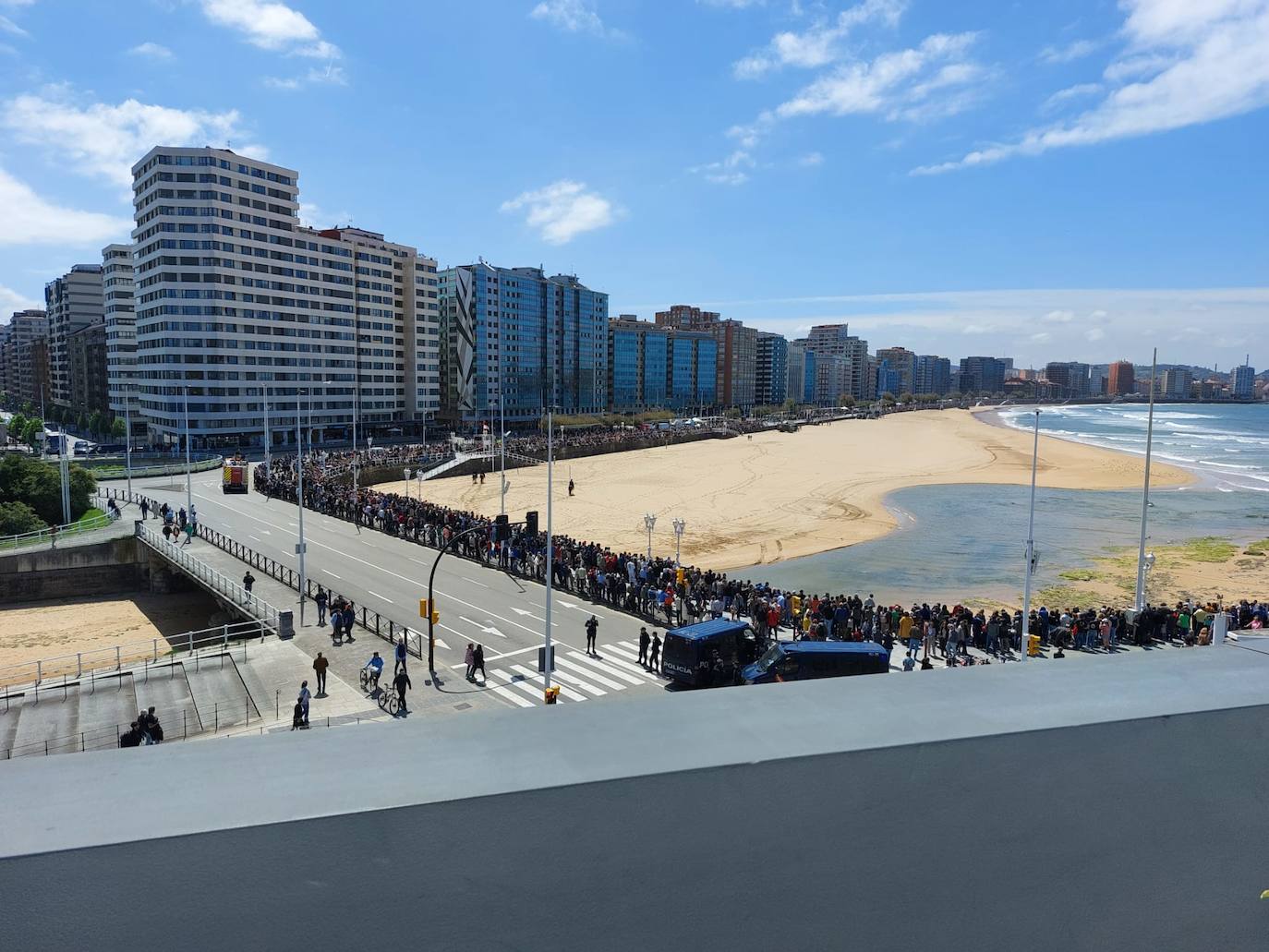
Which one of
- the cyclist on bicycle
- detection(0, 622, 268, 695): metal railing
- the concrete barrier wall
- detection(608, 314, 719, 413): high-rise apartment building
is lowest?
detection(0, 622, 268, 695): metal railing

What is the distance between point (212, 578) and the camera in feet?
86.2

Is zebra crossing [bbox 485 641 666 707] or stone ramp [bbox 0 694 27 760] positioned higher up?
zebra crossing [bbox 485 641 666 707]

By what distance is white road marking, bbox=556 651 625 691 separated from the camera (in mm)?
17703

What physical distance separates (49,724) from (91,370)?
120138 millimetres

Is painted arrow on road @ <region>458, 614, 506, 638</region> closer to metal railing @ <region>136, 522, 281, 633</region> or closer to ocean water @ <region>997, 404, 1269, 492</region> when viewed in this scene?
metal railing @ <region>136, 522, 281, 633</region>

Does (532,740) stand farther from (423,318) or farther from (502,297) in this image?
(502,297)

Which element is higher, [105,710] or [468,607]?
[468,607]

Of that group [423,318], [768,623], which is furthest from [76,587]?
[423,318]

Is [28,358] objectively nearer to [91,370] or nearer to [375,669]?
[91,370]

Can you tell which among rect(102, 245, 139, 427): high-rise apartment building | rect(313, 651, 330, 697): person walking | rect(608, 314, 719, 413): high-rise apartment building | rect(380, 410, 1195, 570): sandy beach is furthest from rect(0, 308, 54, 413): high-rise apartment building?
rect(313, 651, 330, 697): person walking

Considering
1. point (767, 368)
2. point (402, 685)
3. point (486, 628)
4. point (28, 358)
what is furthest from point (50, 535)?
point (767, 368)

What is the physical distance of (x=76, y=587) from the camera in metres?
32.0

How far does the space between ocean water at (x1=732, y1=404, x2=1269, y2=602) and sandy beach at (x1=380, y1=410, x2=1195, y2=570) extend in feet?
6.91

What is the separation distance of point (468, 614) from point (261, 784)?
21.8 meters
